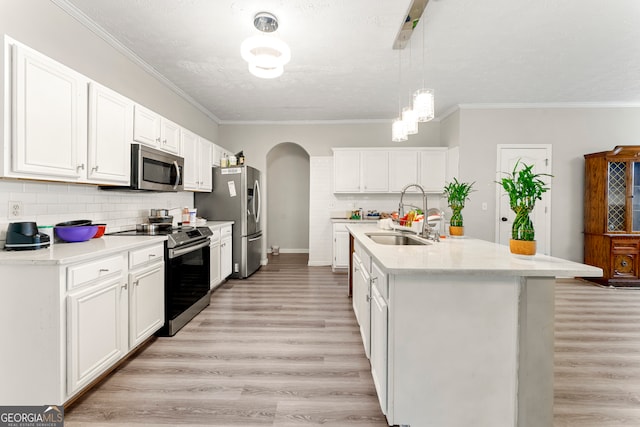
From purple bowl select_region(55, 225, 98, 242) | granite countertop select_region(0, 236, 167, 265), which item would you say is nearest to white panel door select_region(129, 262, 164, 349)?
granite countertop select_region(0, 236, 167, 265)

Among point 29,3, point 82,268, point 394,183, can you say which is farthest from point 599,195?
point 29,3

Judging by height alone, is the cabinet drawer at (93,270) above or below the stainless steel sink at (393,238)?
below

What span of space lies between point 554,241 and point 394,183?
8.75 feet

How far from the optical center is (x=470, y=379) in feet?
4.75

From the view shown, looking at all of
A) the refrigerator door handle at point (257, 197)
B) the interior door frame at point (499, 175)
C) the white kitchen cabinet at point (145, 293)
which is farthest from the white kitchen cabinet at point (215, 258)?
the interior door frame at point (499, 175)

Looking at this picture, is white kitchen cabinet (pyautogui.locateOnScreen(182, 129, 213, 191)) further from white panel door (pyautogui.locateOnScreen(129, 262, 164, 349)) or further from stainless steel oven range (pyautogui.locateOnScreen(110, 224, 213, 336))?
white panel door (pyautogui.locateOnScreen(129, 262, 164, 349))

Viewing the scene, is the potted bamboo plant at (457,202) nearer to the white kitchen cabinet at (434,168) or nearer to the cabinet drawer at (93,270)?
the cabinet drawer at (93,270)

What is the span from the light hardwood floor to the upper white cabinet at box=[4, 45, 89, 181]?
142cm

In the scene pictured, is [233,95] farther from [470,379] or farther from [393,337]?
[470,379]

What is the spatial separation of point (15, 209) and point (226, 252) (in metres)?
2.54

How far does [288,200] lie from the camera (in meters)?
7.32

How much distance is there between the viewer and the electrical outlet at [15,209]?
1.97m

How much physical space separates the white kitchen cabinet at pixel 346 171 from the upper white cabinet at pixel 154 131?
2.70 meters

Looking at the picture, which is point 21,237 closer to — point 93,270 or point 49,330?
point 93,270
